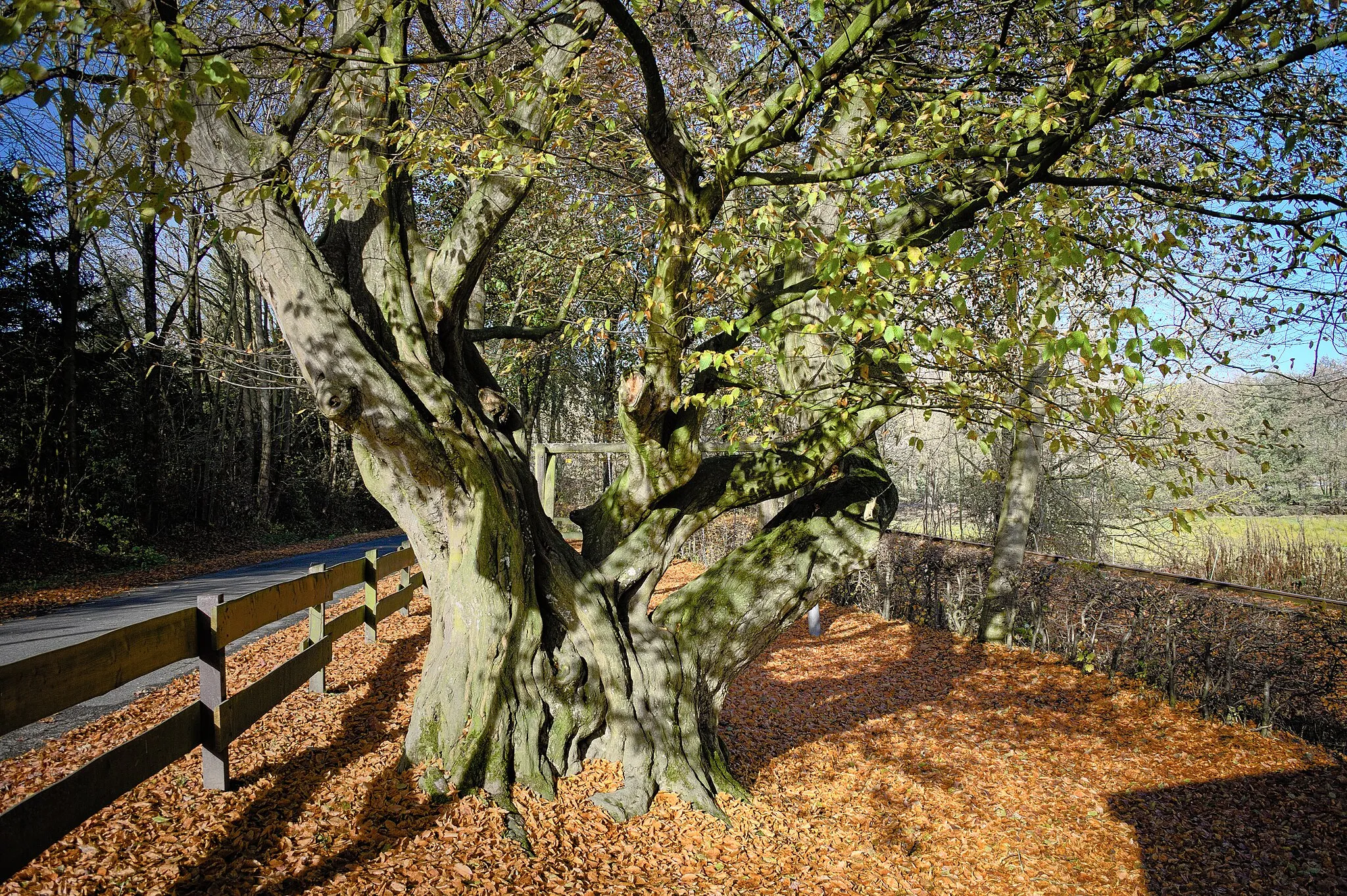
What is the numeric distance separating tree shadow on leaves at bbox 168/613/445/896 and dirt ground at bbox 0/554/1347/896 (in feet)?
0.04

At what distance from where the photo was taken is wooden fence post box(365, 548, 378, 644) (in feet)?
23.5

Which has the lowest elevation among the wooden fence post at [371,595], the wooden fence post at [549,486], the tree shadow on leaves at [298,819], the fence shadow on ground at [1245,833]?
the fence shadow on ground at [1245,833]

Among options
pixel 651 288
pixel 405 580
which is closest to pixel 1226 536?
pixel 651 288

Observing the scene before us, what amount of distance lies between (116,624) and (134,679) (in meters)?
6.31

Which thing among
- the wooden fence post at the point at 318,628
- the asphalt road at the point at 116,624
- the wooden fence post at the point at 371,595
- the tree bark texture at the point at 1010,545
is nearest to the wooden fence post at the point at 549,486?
the asphalt road at the point at 116,624

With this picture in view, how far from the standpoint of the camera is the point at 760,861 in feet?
14.3

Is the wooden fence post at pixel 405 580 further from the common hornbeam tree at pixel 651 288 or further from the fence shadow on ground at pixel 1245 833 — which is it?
the fence shadow on ground at pixel 1245 833

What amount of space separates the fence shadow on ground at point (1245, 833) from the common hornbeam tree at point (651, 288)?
10.2ft

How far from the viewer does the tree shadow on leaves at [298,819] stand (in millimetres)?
3191

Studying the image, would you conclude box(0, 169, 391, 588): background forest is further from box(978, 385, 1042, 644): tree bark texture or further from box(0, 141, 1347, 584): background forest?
box(978, 385, 1042, 644): tree bark texture

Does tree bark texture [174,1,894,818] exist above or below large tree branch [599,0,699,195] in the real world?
below

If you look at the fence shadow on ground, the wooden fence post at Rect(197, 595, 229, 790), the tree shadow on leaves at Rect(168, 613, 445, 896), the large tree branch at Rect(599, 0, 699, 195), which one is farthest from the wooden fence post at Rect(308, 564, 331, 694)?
the fence shadow on ground

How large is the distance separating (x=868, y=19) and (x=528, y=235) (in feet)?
30.9

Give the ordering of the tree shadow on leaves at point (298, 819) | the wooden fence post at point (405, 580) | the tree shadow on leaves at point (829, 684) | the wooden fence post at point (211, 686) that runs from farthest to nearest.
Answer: the wooden fence post at point (405, 580), the tree shadow on leaves at point (829, 684), the wooden fence post at point (211, 686), the tree shadow on leaves at point (298, 819)
